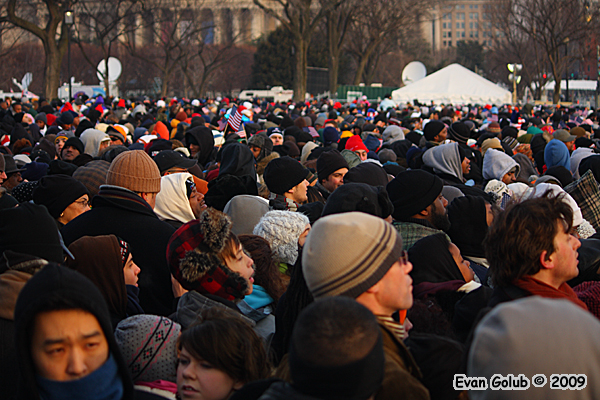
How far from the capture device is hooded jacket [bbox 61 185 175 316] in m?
3.83

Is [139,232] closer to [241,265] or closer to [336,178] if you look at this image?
[241,265]

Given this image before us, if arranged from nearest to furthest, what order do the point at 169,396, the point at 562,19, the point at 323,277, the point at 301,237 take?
1. the point at 323,277
2. the point at 169,396
3. the point at 301,237
4. the point at 562,19

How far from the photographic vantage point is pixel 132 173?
4484mm

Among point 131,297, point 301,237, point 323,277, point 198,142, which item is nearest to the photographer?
point 323,277

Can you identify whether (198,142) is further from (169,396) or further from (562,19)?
(562,19)

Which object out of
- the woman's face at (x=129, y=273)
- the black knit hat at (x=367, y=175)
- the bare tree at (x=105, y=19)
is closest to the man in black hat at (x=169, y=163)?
the black knit hat at (x=367, y=175)

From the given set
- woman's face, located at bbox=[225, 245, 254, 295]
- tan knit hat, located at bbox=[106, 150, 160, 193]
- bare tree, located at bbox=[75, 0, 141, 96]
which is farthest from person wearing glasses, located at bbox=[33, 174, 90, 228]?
bare tree, located at bbox=[75, 0, 141, 96]

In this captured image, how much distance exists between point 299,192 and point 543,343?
157 inches

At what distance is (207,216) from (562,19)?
125 feet

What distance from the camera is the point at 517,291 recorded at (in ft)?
8.93

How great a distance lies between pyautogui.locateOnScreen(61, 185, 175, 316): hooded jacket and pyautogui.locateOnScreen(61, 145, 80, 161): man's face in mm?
4130

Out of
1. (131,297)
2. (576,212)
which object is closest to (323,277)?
(131,297)

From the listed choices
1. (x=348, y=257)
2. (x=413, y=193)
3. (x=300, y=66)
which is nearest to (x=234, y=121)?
(x=413, y=193)

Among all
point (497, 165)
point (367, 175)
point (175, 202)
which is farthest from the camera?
point (497, 165)
